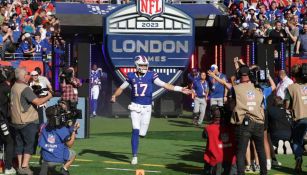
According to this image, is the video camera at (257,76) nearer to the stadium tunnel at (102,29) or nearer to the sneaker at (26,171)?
the sneaker at (26,171)

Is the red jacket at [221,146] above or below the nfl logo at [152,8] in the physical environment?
below

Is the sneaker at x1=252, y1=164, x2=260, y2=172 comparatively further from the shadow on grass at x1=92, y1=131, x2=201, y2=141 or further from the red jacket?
the shadow on grass at x1=92, y1=131, x2=201, y2=141

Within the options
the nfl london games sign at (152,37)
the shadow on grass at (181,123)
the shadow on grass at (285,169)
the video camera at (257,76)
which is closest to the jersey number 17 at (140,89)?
the video camera at (257,76)

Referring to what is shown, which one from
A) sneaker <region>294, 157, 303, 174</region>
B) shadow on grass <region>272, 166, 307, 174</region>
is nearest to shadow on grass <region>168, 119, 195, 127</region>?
shadow on grass <region>272, 166, 307, 174</region>

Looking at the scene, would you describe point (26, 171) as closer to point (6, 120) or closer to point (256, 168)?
point (6, 120)

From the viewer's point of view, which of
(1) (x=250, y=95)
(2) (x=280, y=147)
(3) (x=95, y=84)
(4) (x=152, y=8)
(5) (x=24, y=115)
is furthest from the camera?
(4) (x=152, y=8)

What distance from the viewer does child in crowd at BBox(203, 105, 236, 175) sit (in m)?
14.9

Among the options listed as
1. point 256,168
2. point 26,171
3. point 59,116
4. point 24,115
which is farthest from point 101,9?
point 59,116

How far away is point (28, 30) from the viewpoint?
96.3ft

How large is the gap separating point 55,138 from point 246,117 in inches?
122

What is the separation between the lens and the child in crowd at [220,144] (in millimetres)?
14922

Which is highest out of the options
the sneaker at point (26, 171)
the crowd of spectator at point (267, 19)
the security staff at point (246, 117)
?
the crowd of spectator at point (267, 19)

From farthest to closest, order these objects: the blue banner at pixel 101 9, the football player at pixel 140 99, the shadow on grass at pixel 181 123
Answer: the blue banner at pixel 101 9 → the shadow on grass at pixel 181 123 → the football player at pixel 140 99

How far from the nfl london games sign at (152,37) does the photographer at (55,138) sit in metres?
14.5
